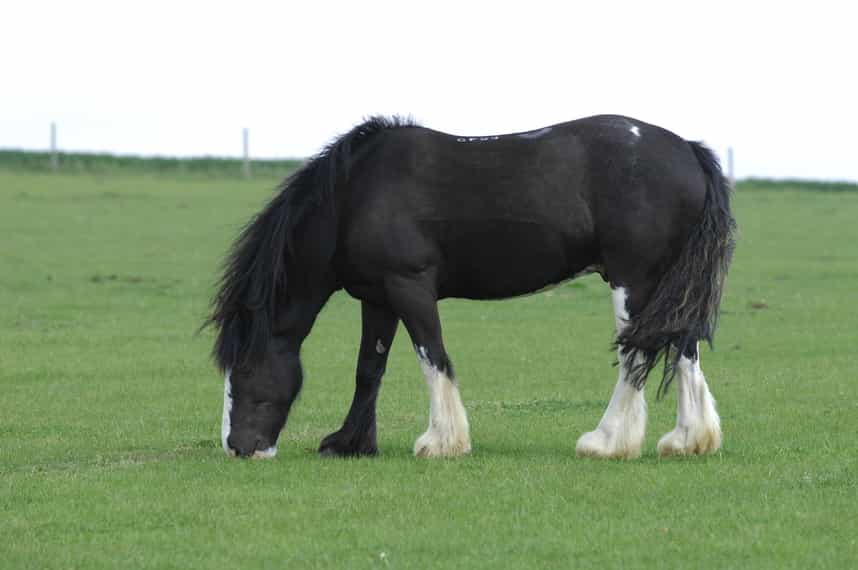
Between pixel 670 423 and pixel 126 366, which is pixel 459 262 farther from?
pixel 126 366

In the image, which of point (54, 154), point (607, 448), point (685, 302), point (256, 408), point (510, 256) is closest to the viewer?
point (685, 302)

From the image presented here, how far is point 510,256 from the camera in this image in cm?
907

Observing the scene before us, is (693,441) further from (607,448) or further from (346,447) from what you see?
(346,447)

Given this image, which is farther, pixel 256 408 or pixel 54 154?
pixel 54 154

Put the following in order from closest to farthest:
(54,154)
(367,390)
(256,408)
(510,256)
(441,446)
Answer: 1. (441,446)
2. (510,256)
3. (256,408)
4. (367,390)
5. (54,154)

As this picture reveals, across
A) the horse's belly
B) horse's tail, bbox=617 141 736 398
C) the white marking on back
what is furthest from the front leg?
horse's tail, bbox=617 141 736 398

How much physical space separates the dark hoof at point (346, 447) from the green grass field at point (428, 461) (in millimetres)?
148

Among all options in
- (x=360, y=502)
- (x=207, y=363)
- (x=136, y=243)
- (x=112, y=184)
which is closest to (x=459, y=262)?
(x=360, y=502)

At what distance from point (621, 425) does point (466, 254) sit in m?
1.31

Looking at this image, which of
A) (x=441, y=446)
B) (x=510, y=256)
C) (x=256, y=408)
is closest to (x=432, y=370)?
(x=441, y=446)

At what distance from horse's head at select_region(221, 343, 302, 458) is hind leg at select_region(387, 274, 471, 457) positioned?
0.83 metres

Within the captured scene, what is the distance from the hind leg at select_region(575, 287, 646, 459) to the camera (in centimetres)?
884

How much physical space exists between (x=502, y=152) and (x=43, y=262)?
16806 mm

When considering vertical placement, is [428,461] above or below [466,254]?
below
